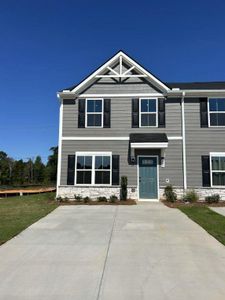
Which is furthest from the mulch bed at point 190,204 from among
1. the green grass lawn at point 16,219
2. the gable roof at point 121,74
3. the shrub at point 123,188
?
the gable roof at point 121,74

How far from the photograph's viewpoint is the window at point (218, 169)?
15.4m

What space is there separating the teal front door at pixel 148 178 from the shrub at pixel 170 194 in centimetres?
55

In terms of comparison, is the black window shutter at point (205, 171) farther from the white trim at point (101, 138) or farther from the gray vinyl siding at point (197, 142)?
the white trim at point (101, 138)

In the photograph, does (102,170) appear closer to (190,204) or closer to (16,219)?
(190,204)

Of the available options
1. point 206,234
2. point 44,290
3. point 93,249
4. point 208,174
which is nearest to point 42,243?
point 93,249

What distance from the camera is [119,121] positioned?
16141 millimetres

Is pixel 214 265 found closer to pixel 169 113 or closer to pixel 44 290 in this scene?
pixel 44 290

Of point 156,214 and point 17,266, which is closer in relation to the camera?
point 17,266

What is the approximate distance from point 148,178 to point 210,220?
5.97 m

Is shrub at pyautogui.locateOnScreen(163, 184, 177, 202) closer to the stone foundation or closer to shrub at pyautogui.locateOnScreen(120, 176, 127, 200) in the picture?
the stone foundation

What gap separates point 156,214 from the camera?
36.9 ft

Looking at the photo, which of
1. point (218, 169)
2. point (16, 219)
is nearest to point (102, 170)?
point (218, 169)

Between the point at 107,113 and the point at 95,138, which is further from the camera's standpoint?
the point at 107,113

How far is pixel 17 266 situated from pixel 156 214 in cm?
676
